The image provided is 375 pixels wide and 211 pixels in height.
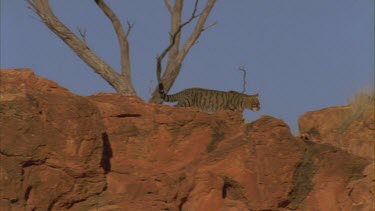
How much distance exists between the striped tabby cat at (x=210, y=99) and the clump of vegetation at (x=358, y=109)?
274 cm

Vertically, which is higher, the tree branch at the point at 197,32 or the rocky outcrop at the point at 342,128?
the tree branch at the point at 197,32

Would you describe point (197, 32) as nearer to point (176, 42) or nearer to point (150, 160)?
point (176, 42)

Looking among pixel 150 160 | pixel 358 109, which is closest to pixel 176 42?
pixel 358 109

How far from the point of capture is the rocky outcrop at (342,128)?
37.9 ft

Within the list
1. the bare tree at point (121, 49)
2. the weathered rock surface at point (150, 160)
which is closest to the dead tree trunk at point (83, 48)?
the bare tree at point (121, 49)

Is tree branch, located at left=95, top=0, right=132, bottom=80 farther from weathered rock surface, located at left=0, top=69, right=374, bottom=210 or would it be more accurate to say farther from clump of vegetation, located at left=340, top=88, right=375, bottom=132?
weathered rock surface, located at left=0, top=69, right=374, bottom=210

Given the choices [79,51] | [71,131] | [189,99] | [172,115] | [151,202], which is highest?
[79,51]

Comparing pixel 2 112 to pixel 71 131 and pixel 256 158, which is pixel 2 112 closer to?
pixel 71 131

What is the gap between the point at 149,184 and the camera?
8688 mm

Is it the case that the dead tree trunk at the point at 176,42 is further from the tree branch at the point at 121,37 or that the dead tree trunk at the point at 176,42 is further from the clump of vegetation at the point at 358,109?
the clump of vegetation at the point at 358,109

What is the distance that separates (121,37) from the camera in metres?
15.9

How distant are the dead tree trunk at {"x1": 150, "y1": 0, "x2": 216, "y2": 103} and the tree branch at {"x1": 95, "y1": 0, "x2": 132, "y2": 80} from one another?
0.71 metres

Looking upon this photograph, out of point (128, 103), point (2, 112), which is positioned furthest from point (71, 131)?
point (128, 103)

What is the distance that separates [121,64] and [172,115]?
662cm
